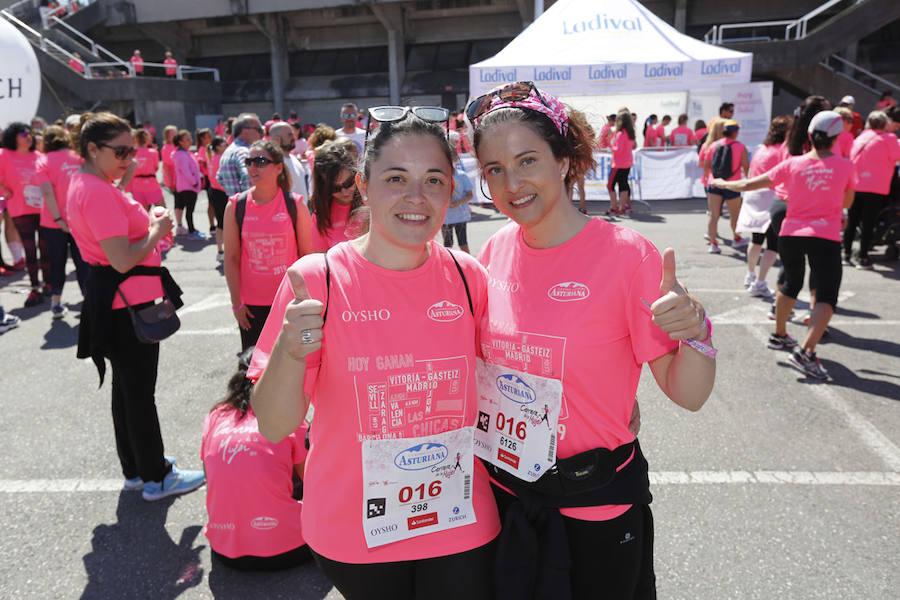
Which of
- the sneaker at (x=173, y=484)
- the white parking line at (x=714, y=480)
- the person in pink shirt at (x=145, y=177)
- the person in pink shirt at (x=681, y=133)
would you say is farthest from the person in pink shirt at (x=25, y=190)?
the person in pink shirt at (x=681, y=133)

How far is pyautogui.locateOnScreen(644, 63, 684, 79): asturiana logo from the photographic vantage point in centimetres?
1155

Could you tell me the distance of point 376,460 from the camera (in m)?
1.68

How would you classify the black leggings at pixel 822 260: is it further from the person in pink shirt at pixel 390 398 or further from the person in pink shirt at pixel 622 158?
the person in pink shirt at pixel 622 158

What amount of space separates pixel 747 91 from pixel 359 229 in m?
16.4

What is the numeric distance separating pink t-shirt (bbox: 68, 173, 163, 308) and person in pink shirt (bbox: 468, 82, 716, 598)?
2.22m

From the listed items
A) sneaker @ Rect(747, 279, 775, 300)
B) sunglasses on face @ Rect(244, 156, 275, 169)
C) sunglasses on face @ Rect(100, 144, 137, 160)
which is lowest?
sneaker @ Rect(747, 279, 775, 300)

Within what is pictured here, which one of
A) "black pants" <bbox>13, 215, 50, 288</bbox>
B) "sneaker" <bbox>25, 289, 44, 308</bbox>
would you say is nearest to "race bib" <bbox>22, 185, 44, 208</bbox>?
"black pants" <bbox>13, 215, 50, 288</bbox>

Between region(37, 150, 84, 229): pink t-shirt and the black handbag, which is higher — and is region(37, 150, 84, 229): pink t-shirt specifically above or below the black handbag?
above

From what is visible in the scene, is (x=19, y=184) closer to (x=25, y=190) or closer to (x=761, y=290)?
(x=25, y=190)

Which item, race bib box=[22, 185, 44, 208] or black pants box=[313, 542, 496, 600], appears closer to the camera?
black pants box=[313, 542, 496, 600]

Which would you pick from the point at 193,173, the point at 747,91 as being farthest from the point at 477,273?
the point at 747,91

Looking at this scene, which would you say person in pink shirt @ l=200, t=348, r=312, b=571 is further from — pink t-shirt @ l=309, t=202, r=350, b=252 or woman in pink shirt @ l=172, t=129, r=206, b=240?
woman in pink shirt @ l=172, t=129, r=206, b=240

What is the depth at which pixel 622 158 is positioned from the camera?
1185cm

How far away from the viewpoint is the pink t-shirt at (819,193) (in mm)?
4773
